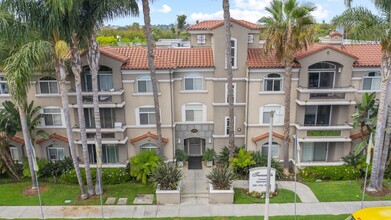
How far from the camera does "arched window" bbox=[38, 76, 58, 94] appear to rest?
2320 cm

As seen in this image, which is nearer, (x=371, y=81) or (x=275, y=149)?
(x=371, y=81)

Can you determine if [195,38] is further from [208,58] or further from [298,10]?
[298,10]

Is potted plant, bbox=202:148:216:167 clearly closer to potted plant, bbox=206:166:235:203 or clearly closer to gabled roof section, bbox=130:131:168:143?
gabled roof section, bbox=130:131:168:143

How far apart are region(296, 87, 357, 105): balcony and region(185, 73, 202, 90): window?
7361 millimetres

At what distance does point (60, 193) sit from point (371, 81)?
23.7 metres

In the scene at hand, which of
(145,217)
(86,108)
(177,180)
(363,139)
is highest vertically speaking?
(86,108)

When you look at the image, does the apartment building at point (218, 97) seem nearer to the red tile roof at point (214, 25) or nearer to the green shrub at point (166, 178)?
the red tile roof at point (214, 25)

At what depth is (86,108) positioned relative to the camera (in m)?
23.6

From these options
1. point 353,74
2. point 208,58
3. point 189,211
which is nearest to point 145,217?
point 189,211

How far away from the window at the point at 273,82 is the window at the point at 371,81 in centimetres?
637

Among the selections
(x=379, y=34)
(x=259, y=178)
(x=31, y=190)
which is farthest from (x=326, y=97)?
(x=31, y=190)

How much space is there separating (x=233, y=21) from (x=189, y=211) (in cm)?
1350

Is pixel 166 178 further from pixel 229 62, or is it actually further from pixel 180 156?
pixel 229 62

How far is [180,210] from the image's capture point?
19.0m
